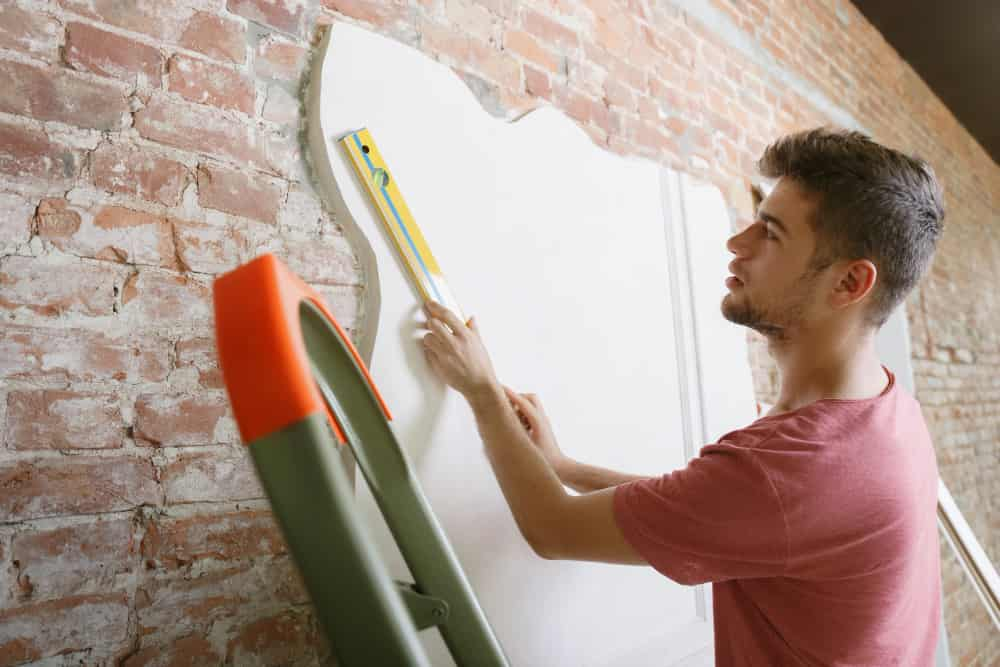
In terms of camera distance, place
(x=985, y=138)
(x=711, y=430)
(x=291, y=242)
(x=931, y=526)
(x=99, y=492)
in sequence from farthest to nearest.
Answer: (x=985, y=138)
(x=711, y=430)
(x=931, y=526)
(x=291, y=242)
(x=99, y=492)

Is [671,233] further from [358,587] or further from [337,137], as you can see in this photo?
[358,587]

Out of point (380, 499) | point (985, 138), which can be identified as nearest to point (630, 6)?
point (380, 499)

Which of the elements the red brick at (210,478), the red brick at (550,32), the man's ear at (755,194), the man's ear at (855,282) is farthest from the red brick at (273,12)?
the man's ear at (755,194)

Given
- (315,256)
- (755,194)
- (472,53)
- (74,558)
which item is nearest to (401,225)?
(315,256)

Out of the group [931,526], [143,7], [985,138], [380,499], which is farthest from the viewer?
[985,138]

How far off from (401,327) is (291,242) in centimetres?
24

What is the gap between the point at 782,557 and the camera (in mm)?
984

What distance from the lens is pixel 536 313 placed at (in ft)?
4.58

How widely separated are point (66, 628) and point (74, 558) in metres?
0.08

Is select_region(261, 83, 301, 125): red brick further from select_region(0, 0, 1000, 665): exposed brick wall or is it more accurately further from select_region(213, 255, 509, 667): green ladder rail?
select_region(213, 255, 509, 667): green ladder rail

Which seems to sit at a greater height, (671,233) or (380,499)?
(671,233)

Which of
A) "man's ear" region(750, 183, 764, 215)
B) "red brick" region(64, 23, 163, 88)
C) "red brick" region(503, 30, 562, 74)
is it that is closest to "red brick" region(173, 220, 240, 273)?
"red brick" region(64, 23, 163, 88)

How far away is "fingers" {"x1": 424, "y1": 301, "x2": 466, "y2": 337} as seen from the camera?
1174 millimetres

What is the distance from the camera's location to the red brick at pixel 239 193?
97cm
